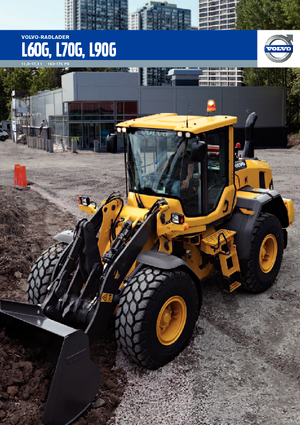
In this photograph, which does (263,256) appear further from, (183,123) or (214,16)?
(214,16)

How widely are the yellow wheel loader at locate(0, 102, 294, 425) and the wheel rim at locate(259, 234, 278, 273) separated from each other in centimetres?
2

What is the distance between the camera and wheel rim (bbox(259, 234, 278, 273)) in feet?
23.6

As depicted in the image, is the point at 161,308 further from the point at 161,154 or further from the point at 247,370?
the point at 161,154

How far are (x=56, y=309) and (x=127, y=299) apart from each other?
0.83 metres

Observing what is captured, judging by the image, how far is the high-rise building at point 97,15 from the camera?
7375 inches

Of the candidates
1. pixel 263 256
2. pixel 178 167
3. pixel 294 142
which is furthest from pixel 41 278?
pixel 294 142

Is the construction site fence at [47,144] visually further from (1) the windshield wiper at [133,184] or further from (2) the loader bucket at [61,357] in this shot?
(2) the loader bucket at [61,357]

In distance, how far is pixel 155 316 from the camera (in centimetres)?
493

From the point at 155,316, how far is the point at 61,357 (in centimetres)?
121

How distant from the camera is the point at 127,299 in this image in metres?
4.95

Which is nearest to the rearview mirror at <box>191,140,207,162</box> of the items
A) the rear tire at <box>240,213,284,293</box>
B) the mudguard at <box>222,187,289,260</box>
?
the mudguard at <box>222,187,289,260</box>

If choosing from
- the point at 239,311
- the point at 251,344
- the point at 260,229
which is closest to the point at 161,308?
the point at 251,344

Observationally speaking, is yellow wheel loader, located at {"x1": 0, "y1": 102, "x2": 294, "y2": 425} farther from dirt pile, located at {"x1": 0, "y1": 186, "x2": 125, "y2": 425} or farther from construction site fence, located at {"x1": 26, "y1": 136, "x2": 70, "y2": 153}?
construction site fence, located at {"x1": 26, "y1": 136, "x2": 70, "y2": 153}

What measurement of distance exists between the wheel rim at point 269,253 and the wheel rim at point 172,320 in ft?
7.59
